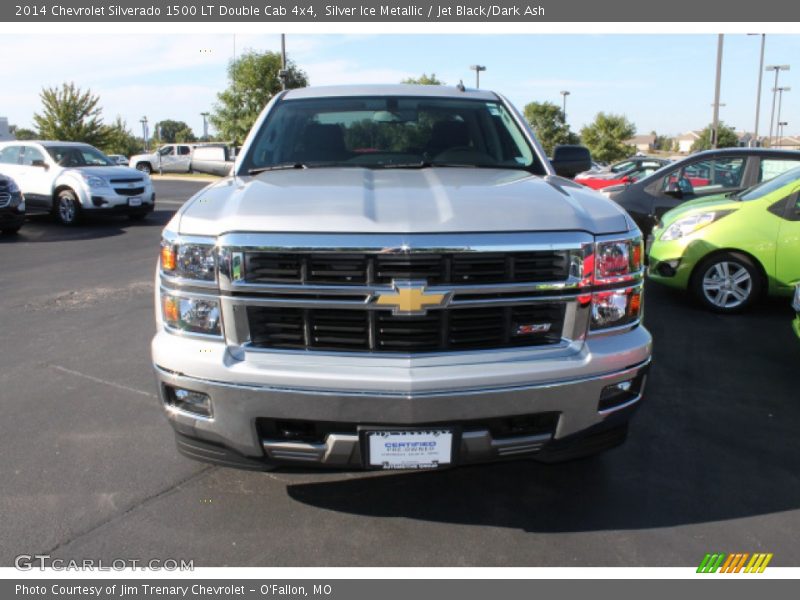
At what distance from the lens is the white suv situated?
14195mm

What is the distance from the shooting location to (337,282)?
267 cm

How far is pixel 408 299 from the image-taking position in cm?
265

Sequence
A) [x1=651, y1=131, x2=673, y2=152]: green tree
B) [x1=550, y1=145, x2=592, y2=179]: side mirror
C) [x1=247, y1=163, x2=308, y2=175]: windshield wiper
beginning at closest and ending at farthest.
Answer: [x1=247, y1=163, x2=308, y2=175]: windshield wiper < [x1=550, y1=145, x2=592, y2=179]: side mirror < [x1=651, y1=131, x2=673, y2=152]: green tree

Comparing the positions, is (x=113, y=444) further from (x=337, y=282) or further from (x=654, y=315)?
(x=654, y=315)

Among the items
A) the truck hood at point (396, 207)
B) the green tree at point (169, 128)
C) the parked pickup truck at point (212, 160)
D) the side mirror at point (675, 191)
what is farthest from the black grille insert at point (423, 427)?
the green tree at point (169, 128)

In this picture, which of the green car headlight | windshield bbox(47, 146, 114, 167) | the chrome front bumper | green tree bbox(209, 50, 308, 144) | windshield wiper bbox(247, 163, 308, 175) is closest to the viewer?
the chrome front bumper

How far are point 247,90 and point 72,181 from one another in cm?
2169

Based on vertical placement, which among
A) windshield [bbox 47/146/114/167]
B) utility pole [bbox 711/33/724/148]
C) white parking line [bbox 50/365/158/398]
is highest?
utility pole [bbox 711/33/724/148]

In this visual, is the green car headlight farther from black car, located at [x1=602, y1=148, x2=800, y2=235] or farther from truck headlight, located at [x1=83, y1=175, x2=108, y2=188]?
truck headlight, located at [x1=83, y1=175, x2=108, y2=188]

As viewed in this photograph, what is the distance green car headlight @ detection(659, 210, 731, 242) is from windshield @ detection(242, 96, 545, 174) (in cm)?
348

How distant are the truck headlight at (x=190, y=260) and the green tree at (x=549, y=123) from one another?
190 ft

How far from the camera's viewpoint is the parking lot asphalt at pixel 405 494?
2.90m

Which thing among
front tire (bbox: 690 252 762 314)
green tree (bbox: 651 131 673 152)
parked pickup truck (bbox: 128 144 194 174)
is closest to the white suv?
front tire (bbox: 690 252 762 314)

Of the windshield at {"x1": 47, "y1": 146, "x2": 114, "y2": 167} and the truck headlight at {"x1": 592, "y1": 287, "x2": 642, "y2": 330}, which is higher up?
the windshield at {"x1": 47, "y1": 146, "x2": 114, "y2": 167}
